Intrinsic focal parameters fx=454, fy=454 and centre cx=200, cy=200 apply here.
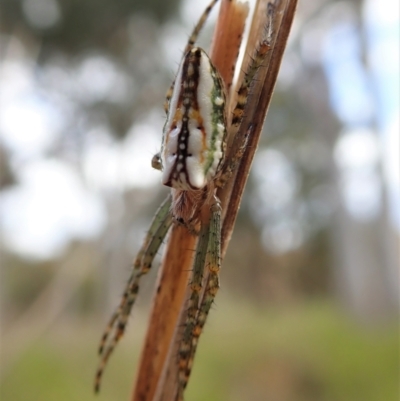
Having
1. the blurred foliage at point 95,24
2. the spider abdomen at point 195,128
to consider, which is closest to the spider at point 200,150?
the spider abdomen at point 195,128

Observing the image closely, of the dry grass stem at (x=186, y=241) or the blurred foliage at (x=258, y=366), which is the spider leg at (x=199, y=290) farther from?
the blurred foliage at (x=258, y=366)

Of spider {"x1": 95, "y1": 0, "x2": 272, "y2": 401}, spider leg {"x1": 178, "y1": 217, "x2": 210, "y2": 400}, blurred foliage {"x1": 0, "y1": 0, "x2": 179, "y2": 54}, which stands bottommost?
spider leg {"x1": 178, "y1": 217, "x2": 210, "y2": 400}

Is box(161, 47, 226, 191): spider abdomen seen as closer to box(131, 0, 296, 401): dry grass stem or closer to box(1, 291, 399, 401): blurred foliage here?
box(131, 0, 296, 401): dry grass stem

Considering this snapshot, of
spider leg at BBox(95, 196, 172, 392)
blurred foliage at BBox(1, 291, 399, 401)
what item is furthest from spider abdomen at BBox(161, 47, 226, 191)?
blurred foliage at BBox(1, 291, 399, 401)

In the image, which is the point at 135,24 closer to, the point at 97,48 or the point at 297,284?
the point at 97,48

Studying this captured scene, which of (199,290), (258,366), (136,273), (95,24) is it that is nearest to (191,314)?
(199,290)

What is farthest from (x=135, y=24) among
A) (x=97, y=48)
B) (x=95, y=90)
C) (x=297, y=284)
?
(x=297, y=284)
